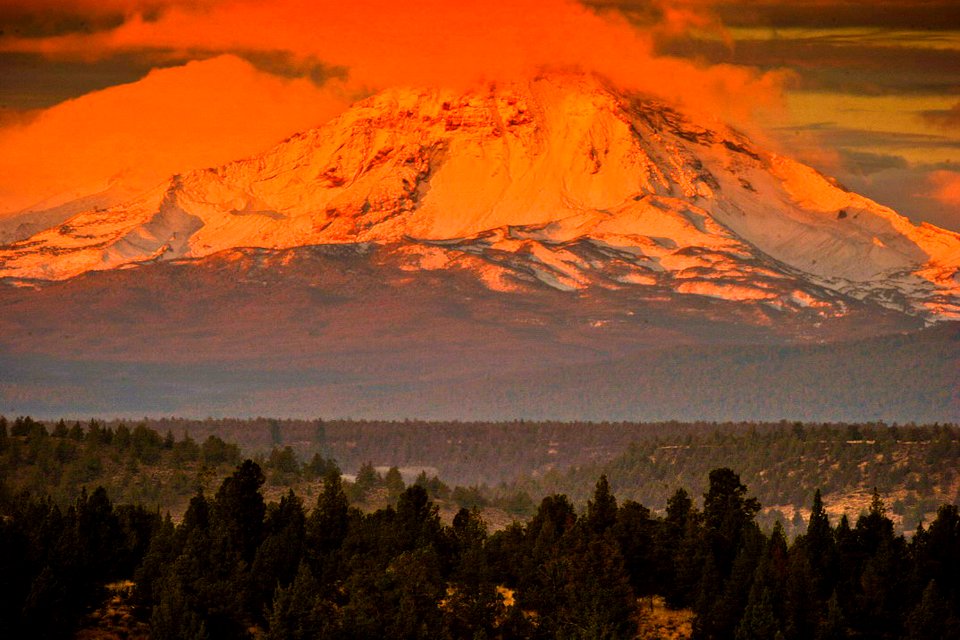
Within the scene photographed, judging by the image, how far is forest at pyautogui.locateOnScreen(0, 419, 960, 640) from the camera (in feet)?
541

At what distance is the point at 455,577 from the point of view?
18025 cm

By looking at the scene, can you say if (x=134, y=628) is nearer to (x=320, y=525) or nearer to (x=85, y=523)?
(x=85, y=523)

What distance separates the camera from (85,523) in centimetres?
18262

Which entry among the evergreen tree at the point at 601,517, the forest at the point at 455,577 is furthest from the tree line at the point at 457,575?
the evergreen tree at the point at 601,517

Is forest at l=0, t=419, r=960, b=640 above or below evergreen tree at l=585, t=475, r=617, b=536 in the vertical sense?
below

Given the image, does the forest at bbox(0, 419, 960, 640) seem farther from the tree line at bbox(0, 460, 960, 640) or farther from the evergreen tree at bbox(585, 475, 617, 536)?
the evergreen tree at bbox(585, 475, 617, 536)

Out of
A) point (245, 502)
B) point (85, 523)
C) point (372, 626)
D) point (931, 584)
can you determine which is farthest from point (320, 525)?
point (931, 584)

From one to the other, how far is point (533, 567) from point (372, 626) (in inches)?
720

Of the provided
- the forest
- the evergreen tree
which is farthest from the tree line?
the evergreen tree

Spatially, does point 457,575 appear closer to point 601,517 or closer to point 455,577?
A: point 455,577

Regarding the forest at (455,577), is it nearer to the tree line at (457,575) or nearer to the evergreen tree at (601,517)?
the tree line at (457,575)

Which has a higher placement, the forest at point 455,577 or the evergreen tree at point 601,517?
the evergreen tree at point 601,517

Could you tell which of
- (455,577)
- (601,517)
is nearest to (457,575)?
(455,577)

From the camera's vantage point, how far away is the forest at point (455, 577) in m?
165
